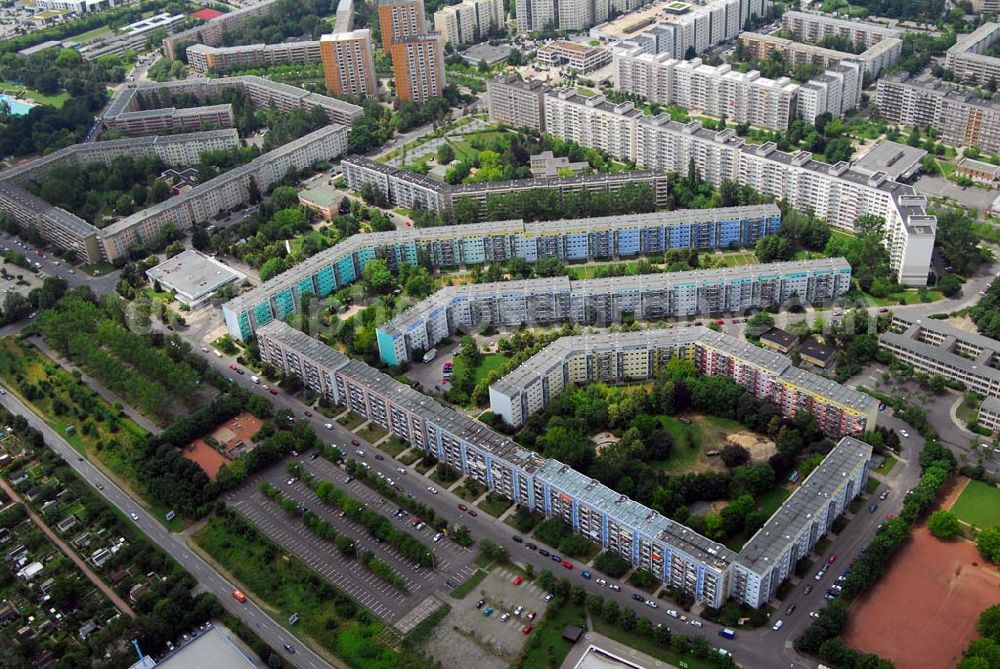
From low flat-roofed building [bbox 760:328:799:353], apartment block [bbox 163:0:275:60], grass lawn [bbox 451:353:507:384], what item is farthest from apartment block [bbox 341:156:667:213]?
apartment block [bbox 163:0:275:60]

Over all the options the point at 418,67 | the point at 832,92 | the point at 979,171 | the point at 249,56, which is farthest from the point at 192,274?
the point at 979,171

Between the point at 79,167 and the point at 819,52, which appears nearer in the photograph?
the point at 79,167

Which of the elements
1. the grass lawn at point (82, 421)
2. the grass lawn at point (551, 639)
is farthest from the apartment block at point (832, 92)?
the grass lawn at point (82, 421)

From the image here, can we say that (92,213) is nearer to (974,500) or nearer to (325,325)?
(325,325)

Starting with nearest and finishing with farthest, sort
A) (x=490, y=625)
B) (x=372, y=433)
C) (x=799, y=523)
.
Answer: (x=490, y=625) → (x=799, y=523) → (x=372, y=433)

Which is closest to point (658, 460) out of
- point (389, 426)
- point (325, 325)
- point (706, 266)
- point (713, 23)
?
point (389, 426)

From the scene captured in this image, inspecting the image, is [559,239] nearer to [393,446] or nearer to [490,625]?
[393,446]
